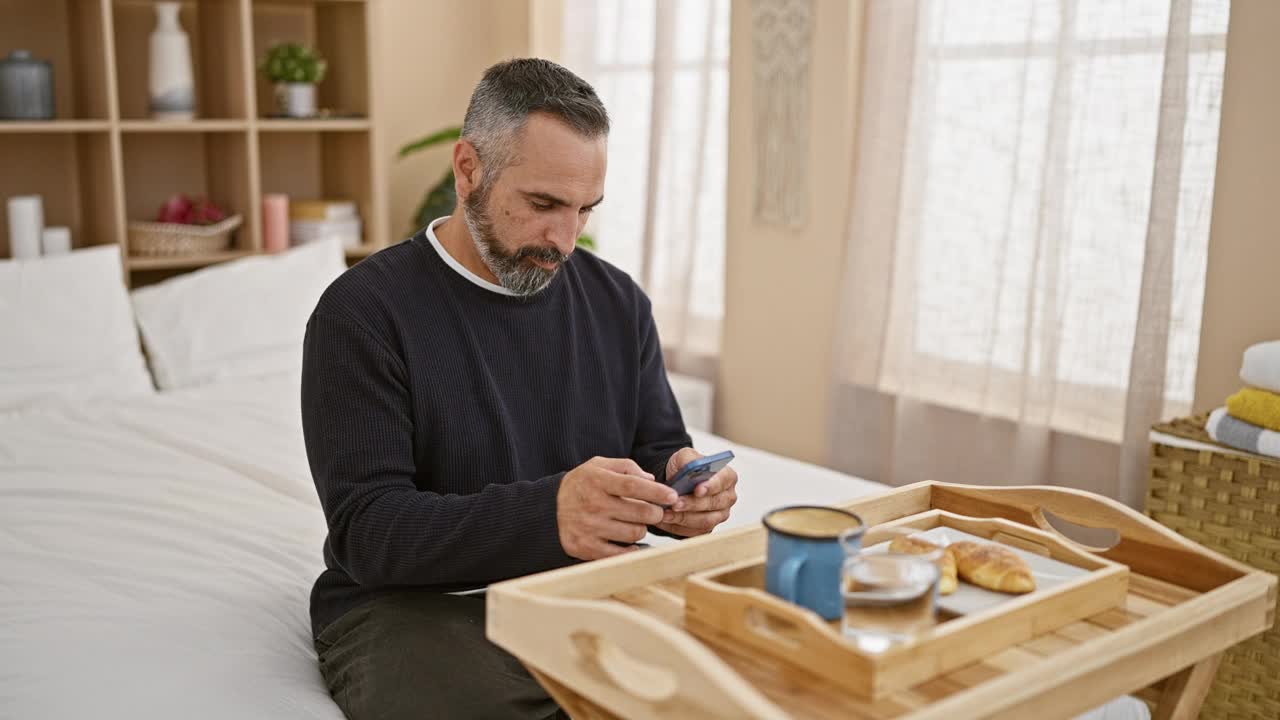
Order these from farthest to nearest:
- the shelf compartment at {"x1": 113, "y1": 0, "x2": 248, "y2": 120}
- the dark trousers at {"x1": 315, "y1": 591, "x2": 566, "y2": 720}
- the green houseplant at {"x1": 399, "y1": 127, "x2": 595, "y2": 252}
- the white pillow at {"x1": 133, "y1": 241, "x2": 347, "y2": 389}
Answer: the green houseplant at {"x1": 399, "y1": 127, "x2": 595, "y2": 252}
the shelf compartment at {"x1": 113, "y1": 0, "x2": 248, "y2": 120}
the white pillow at {"x1": 133, "y1": 241, "x2": 347, "y2": 389}
the dark trousers at {"x1": 315, "y1": 591, "x2": 566, "y2": 720}

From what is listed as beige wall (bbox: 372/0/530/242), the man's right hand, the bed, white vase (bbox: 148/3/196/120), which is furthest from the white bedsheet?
beige wall (bbox: 372/0/530/242)

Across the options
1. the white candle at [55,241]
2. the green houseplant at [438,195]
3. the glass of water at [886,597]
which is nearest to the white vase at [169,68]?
the white candle at [55,241]

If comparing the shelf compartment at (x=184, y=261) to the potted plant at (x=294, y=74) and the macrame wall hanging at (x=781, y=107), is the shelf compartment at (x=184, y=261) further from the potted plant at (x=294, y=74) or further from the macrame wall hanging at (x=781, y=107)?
the macrame wall hanging at (x=781, y=107)

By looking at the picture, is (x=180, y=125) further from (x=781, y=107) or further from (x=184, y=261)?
(x=781, y=107)

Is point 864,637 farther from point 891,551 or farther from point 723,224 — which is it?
point 723,224

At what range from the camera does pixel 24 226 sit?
3.09 meters

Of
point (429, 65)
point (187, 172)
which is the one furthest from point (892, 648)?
point (429, 65)

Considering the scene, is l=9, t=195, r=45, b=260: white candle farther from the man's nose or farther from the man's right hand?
the man's right hand

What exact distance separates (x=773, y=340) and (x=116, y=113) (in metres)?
1.82

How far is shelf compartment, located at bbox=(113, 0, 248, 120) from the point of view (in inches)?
132

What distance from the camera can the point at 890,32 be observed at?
2.92 m

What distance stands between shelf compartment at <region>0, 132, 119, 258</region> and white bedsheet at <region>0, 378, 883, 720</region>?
804 mm

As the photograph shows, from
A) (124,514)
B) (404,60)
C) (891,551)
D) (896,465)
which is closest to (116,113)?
(404,60)

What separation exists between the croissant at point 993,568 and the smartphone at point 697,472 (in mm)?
303
